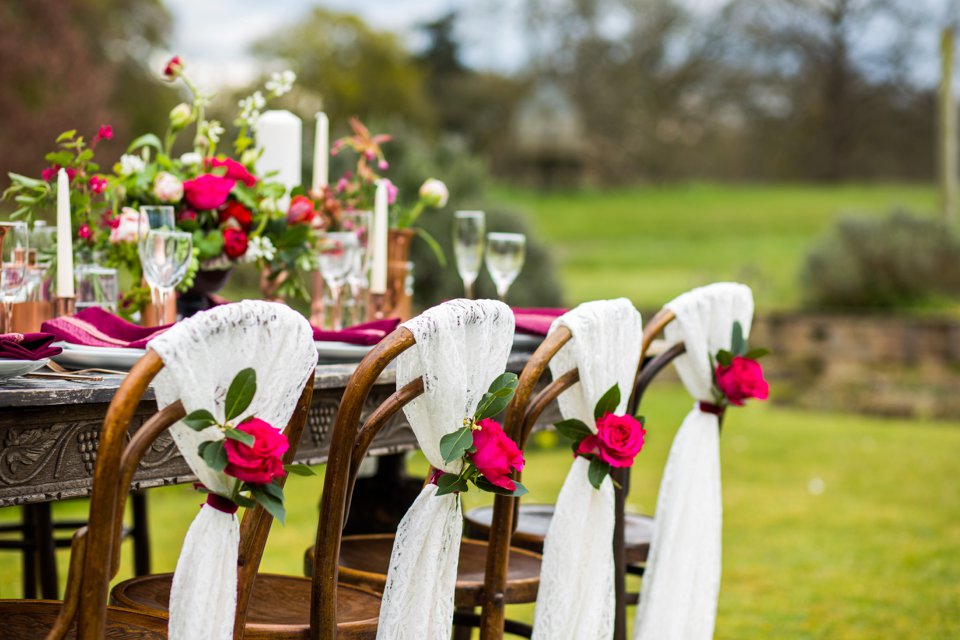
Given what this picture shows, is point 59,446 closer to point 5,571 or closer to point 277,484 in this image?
point 277,484

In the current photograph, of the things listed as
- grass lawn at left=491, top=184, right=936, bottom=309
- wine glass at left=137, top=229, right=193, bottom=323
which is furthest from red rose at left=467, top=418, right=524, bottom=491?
grass lawn at left=491, top=184, right=936, bottom=309

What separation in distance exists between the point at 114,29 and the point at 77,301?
18.4m

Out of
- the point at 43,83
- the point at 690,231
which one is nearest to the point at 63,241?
the point at 43,83

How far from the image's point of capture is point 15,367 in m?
1.75

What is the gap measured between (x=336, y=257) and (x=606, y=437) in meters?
0.90

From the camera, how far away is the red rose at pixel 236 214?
266 cm

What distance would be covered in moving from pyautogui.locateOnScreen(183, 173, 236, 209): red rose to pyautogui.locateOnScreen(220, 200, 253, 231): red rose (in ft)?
0.13

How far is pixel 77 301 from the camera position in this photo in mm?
2590

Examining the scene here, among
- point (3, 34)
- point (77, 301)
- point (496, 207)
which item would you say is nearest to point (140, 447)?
point (77, 301)

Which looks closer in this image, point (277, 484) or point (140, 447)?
point (140, 447)

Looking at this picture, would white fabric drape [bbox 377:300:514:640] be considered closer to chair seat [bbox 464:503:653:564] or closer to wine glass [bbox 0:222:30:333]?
wine glass [bbox 0:222:30:333]

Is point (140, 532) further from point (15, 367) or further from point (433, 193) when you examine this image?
point (15, 367)

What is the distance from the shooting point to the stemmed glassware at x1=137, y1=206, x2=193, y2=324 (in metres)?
2.29

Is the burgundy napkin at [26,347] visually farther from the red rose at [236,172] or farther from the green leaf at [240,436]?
the red rose at [236,172]
